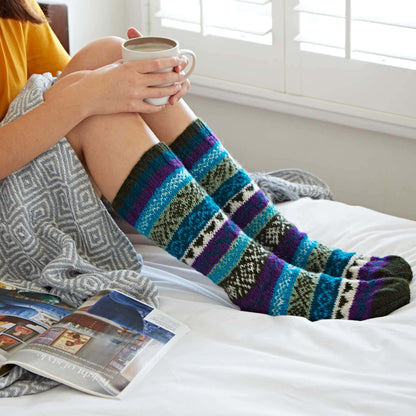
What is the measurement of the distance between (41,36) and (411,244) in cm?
82

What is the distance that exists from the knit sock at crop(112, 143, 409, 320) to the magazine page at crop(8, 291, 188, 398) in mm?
110

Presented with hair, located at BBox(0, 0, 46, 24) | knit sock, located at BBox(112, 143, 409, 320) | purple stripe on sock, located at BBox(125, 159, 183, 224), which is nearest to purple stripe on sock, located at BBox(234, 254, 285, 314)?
knit sock, located at BBox(112, 143, 409, 320)

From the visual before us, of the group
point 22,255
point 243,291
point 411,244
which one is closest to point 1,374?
point 22,255

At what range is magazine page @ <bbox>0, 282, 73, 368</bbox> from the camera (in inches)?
40.0

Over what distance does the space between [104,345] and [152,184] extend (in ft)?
0.85

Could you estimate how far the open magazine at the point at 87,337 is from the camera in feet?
3.08

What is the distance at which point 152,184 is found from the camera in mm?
1115

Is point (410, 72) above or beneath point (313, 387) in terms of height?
above

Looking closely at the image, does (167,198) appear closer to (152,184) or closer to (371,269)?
(152,184)

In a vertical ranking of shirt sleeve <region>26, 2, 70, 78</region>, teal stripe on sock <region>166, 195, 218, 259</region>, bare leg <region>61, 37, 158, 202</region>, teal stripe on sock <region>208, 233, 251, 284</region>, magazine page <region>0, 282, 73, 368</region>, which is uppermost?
shirt sleeve <region>26, 2, 70, 78</region>

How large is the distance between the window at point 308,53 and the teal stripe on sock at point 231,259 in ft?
2.45

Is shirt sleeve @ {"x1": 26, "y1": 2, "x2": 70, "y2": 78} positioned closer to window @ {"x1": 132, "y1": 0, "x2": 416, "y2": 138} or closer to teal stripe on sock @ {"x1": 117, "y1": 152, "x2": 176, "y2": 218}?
teal stripe on sock @ {"x1": 117, "y1": 152, "x2": 176, "y2": 218}

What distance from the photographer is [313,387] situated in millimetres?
908

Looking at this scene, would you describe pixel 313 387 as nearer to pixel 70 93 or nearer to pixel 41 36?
pixel 70 93
